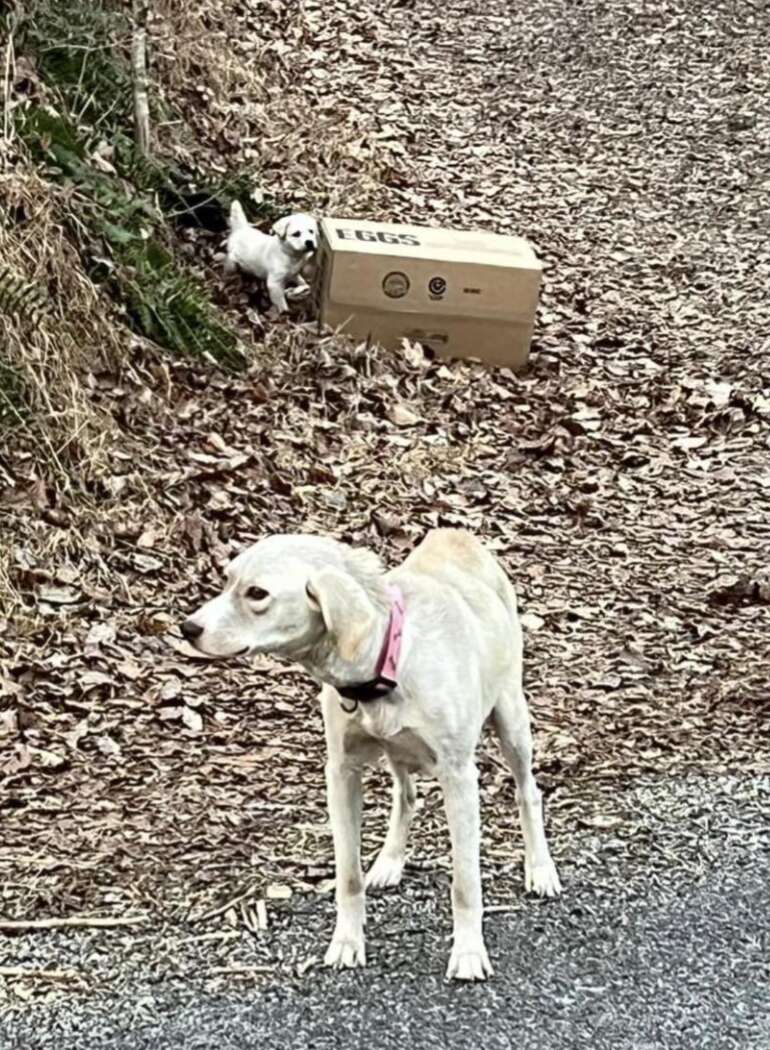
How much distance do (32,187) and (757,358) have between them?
14.4 ft

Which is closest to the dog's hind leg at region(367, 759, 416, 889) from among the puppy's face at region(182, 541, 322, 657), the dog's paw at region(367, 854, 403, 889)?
the dog's paw at region(367, 854, 403, 889)

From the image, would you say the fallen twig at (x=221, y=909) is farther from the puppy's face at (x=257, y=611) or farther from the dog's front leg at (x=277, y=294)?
the dog's front leg at (x=277, y=294)

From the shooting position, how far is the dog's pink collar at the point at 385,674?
11.5 ft

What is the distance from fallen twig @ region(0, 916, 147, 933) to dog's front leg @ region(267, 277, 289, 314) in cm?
518

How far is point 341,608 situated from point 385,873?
3.64ft

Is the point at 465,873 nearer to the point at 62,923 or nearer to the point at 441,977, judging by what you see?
the point at 441,977

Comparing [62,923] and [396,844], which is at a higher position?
[396,844]

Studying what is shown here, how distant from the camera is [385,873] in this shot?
13.9 feet

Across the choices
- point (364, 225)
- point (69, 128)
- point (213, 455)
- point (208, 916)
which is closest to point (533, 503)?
point (213, 455)

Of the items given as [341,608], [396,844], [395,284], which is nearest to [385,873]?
[396,844]

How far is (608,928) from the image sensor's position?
13.3 feet

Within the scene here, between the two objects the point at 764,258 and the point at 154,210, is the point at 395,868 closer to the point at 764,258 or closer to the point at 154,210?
the point at 154,210

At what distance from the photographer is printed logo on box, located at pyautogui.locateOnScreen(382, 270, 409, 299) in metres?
8.48

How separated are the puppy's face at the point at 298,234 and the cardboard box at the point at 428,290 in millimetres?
82
